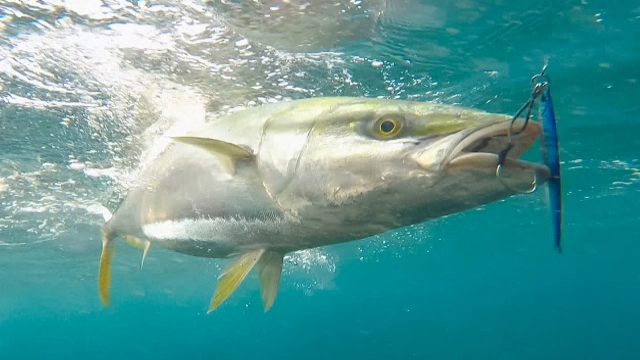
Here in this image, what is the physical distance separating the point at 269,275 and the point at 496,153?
2.02 meters

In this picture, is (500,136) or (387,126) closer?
(500,136)

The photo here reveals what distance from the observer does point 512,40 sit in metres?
9.80

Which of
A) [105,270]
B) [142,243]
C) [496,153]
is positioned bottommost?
[105,270]

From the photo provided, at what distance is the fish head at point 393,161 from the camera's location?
237 centimetres

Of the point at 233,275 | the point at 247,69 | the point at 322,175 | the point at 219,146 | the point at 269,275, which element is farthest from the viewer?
the point at 247,69

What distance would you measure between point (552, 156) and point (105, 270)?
14.1ft

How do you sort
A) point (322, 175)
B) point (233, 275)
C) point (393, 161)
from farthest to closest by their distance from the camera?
point (233, 275)
point (322, 175)
point (393, 161)

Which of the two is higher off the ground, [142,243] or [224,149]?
[224,149]

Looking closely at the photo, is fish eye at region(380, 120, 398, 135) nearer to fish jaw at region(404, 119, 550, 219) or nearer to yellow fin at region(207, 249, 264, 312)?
fish jaw at region(404, 119, 550, 219)

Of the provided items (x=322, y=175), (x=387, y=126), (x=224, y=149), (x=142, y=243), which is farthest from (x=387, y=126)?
(x=142, y=243)

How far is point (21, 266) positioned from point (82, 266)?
441cm

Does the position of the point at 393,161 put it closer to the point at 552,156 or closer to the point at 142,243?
the point at 552,156

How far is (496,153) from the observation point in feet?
8.06

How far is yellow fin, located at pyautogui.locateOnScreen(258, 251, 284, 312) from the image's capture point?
11.9 feet
